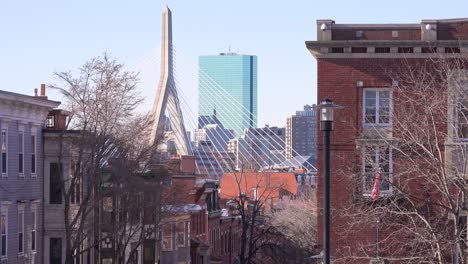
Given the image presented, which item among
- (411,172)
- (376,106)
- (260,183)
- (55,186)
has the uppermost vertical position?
(376,106)

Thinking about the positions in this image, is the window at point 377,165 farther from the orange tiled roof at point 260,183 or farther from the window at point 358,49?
the orange tiled roof at point 260,183

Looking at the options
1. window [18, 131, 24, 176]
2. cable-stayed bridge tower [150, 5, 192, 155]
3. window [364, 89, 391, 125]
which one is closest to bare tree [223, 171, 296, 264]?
cable-stayed bridge tower [150, 5, 192, 155]

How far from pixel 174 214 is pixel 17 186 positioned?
1609 cm

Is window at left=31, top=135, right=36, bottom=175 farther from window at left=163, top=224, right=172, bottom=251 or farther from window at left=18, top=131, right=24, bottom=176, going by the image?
window at left=163, top=224, right=172, bottom=251

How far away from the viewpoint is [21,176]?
5166 cm

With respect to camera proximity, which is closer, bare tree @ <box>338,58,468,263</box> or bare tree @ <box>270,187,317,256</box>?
bare tree @ <box>338,58,468,263</box>

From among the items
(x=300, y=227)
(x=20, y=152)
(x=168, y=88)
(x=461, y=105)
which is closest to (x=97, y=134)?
(x=20, y=152)

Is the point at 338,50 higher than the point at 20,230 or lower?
higher

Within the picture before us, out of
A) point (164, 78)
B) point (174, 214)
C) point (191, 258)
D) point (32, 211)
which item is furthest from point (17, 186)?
point (164, 78)

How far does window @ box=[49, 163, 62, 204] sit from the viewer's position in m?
54.7

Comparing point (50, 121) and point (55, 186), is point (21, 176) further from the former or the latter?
point (50, 121)

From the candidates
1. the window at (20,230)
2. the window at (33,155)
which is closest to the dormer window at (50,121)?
the window at (33,155)

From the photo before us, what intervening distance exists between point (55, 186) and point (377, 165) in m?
22.7

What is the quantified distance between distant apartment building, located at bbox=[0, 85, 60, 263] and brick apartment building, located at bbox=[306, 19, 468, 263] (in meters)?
13.4
